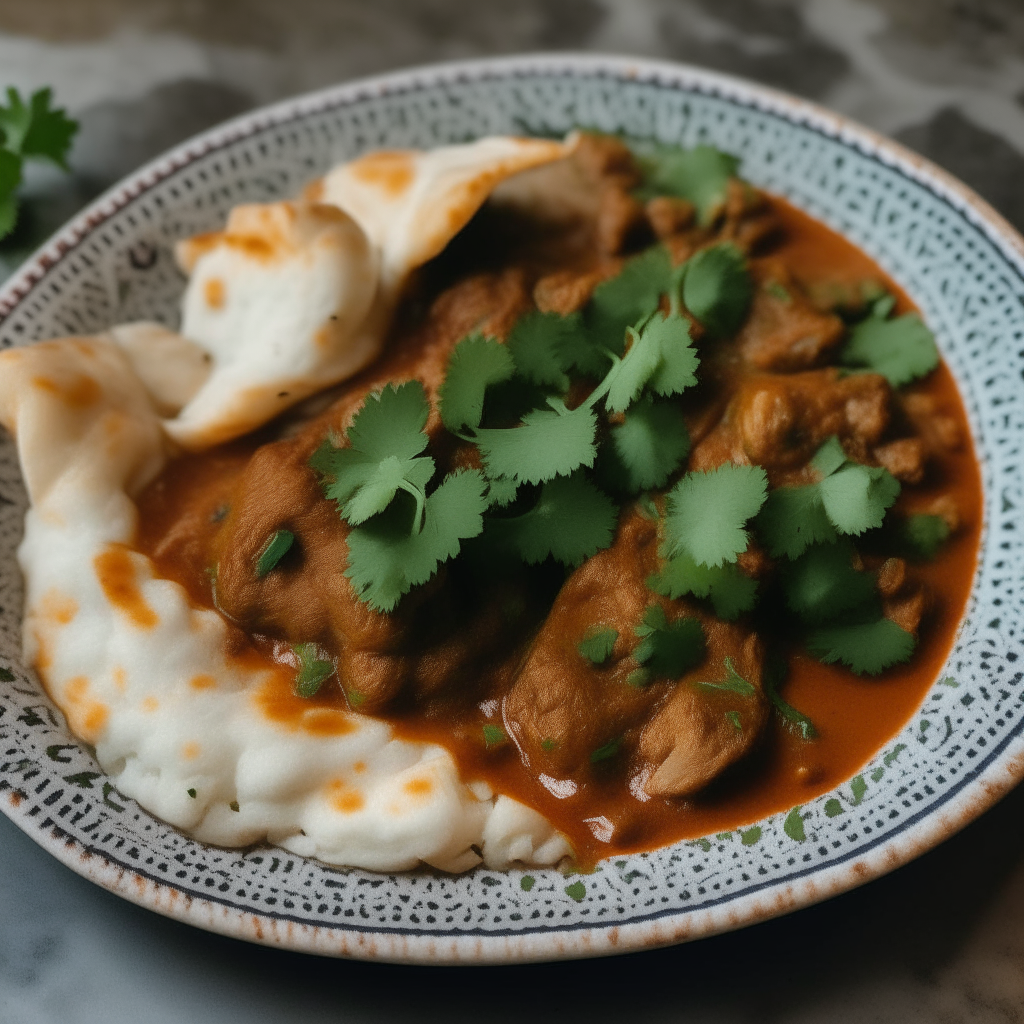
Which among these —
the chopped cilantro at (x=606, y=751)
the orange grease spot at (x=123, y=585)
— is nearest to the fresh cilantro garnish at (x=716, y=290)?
the chopped cilantro at (x=606, y=751)

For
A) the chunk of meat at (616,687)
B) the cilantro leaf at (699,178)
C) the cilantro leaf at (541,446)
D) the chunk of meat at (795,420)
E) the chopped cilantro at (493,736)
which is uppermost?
the cilantro leaf at (699,178)

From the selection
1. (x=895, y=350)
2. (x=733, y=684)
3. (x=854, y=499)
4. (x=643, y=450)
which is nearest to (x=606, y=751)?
(x=733, y=684)

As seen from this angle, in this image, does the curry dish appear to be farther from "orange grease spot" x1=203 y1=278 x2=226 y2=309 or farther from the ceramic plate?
"orange grease spot" x1=203 y1=278 x2=226 y2=309

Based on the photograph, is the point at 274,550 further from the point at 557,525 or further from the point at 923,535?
the point at 923,535

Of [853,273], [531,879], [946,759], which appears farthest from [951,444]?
[531,879]

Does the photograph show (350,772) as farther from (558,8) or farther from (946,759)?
(558,8)

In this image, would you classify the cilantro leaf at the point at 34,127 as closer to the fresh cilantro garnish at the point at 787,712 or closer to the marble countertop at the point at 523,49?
the marble countertop at the point at 523,49
